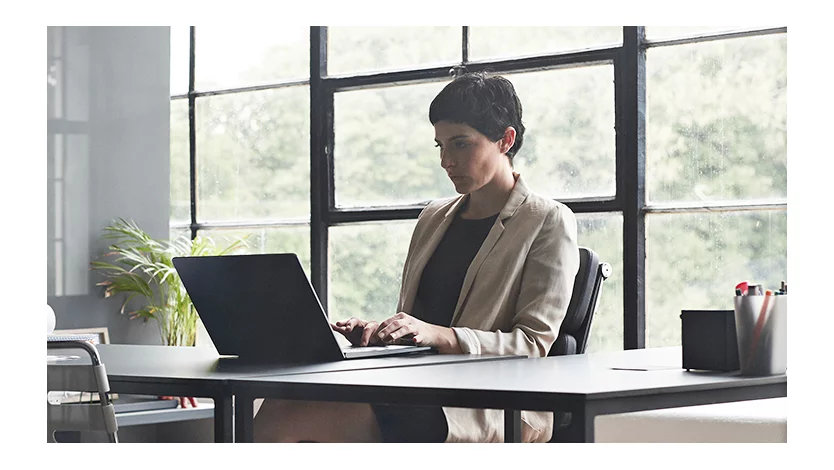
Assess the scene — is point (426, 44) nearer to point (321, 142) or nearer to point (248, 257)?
point (321, 142)

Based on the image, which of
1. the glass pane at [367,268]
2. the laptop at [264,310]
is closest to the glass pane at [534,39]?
the glass pane at [367,268]

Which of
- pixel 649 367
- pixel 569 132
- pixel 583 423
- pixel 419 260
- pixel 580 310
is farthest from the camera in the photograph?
pixel 569 132

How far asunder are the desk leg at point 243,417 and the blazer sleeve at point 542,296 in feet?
2.33

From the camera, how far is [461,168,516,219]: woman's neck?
3025 mm

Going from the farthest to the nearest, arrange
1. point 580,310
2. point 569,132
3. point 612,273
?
point 569,132 → point 612,273 → point 580,310

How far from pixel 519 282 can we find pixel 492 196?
349 millimetres

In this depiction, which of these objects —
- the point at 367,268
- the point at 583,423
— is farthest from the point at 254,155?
the point at 583,423

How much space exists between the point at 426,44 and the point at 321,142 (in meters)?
0.81

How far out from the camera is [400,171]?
559 centimetres

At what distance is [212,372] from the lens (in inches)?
80.5

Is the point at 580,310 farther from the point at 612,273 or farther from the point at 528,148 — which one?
the point at 528,148

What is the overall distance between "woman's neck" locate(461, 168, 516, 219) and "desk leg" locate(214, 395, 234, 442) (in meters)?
1.31

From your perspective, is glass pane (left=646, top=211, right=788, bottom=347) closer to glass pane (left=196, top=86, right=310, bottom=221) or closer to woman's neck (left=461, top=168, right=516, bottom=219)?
woman's neck (left=461, top=168, right=516, bottom=219)
